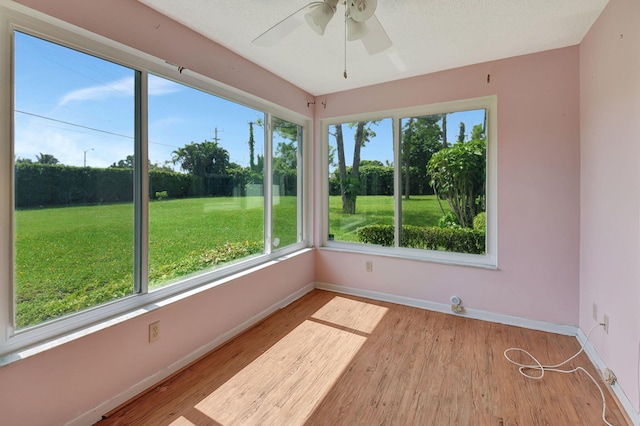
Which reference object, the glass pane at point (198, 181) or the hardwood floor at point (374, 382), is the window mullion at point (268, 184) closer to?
the glass pane at point (198, 181)

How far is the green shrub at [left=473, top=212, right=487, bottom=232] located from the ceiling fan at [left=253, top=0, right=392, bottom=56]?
6.68 feet

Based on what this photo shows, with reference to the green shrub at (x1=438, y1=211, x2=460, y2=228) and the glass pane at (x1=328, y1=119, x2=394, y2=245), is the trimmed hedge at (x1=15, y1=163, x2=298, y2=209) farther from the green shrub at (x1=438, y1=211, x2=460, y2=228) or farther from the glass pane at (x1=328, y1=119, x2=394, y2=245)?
the green shrub at (x1=438, y1=211, x2=460, y2=228)

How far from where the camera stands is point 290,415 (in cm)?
170

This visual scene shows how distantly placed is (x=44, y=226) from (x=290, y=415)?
5.75 ft

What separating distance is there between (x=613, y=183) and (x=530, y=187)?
2.55 feet

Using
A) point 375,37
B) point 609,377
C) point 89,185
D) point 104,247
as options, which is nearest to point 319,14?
point 375,37

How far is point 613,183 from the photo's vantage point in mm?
1893

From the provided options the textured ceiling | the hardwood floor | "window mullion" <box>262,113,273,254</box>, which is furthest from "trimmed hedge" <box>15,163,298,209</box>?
the hardwood floor

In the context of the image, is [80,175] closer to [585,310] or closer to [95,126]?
[95,126]

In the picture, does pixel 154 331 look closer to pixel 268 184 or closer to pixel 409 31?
pixel 268 184

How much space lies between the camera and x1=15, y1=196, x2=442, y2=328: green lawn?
1549mm

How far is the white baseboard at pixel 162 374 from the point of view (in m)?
1.63

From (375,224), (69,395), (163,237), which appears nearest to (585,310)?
(375,224)

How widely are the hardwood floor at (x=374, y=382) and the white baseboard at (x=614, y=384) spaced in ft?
0.17
